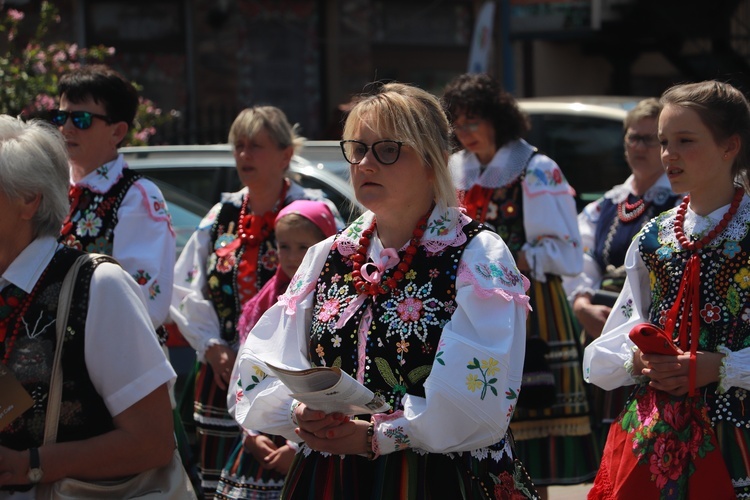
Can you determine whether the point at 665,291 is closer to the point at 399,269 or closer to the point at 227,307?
the point at 399,269

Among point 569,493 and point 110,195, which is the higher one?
point 110,195

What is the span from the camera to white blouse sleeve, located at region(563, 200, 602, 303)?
5.21 m

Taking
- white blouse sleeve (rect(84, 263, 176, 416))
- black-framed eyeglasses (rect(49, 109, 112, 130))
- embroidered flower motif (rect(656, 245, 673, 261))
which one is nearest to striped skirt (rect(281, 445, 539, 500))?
white blouse sleeve (rect(84, 263, 176, 416))

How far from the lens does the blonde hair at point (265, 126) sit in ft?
15.9

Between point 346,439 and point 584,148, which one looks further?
point 584,148

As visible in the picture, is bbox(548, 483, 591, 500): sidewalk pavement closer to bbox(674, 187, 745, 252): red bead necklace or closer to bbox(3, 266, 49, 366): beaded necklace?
bbox(674, 187, 745, 252): red bead necklace

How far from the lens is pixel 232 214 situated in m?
4.88

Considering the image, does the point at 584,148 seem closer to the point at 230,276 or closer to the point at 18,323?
the point at 230,276

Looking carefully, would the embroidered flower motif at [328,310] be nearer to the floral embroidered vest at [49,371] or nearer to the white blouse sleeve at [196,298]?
the floral embroidered vest at [49,371]

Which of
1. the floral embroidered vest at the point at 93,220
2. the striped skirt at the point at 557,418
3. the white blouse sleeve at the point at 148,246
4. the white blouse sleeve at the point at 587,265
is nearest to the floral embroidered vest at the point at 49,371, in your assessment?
the white blouse sleeve at the point at 148,246

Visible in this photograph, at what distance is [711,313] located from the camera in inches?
131

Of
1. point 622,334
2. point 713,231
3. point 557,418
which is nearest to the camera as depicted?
point 713,231

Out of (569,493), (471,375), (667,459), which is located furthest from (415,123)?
(569,493)

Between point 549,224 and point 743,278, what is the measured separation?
1.67 meters
